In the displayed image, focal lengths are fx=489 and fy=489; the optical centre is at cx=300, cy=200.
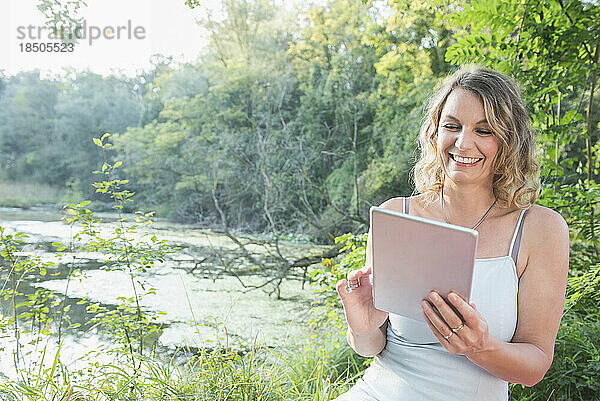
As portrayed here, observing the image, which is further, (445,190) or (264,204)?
(264,204)

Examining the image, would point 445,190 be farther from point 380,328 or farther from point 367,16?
point 367,16

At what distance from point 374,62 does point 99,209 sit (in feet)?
10.9

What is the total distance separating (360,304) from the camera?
95 centimetres

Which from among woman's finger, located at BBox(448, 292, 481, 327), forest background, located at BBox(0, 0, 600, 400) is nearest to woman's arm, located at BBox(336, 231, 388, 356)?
woman's finger, located at BBox(448, 292, 481, 327)

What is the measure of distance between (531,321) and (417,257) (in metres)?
0.31

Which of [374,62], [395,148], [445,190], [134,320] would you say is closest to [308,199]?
[395,148]

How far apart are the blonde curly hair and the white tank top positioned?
0.06 meters

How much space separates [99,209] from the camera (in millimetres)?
3910

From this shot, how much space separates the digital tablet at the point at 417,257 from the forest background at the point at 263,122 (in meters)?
3.41

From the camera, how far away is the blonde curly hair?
950mm

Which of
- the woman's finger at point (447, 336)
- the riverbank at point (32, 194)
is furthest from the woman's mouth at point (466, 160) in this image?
the riverbank at point (32, 194)

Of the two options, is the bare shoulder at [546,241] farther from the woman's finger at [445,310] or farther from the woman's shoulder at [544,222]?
the woman's finger at [445,310]

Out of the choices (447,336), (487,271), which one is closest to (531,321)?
(487,271)

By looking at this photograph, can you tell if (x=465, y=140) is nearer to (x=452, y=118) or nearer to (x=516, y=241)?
(x=452, y=118)
